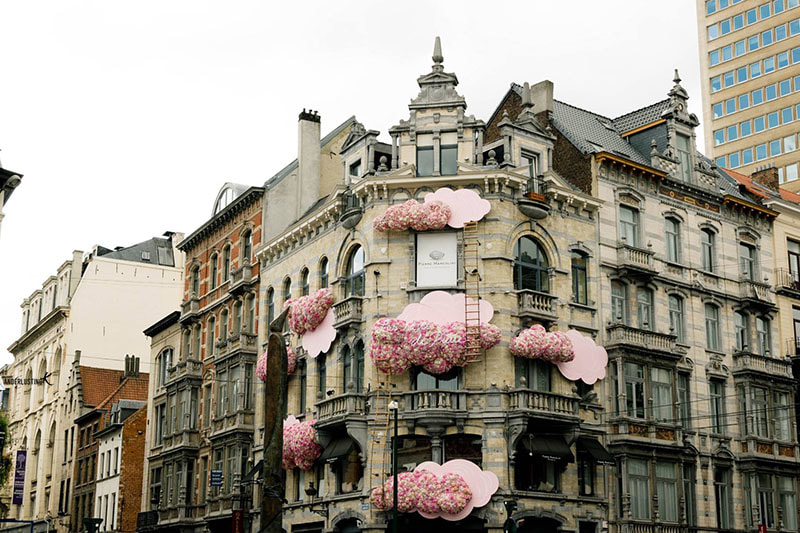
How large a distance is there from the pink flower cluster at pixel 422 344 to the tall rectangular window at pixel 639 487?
747 cm

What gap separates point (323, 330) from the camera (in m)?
40.3

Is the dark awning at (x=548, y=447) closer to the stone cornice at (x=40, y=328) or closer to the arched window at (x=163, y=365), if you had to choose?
the arched window at (x=163, y=365)

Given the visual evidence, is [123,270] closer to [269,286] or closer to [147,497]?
[147,497]

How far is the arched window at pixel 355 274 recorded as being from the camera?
39250 mm

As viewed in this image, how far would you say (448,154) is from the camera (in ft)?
127

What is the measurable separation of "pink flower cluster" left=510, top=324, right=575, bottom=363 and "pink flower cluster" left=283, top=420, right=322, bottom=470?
8.37m

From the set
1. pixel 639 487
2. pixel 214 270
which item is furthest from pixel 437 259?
pixel 214 270

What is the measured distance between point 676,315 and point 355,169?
13.9 meters

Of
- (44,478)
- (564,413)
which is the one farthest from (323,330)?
(44,478)

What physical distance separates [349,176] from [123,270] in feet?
119

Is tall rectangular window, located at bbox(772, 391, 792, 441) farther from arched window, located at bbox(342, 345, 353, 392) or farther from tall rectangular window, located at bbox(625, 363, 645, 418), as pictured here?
→ arched window, located at bbox(342, 345, 353, 392)

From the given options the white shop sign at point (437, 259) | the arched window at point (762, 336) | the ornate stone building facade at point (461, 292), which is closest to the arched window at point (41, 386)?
the ornate stone building facade at point (461, 292)

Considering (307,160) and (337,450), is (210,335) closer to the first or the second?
(307,160)

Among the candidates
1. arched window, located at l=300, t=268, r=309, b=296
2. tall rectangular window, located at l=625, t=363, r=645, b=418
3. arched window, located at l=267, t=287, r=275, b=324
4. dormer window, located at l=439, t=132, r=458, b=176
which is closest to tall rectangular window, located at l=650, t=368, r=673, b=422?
tall rectangular window, located at l=625, t=363, r=645, b=418
